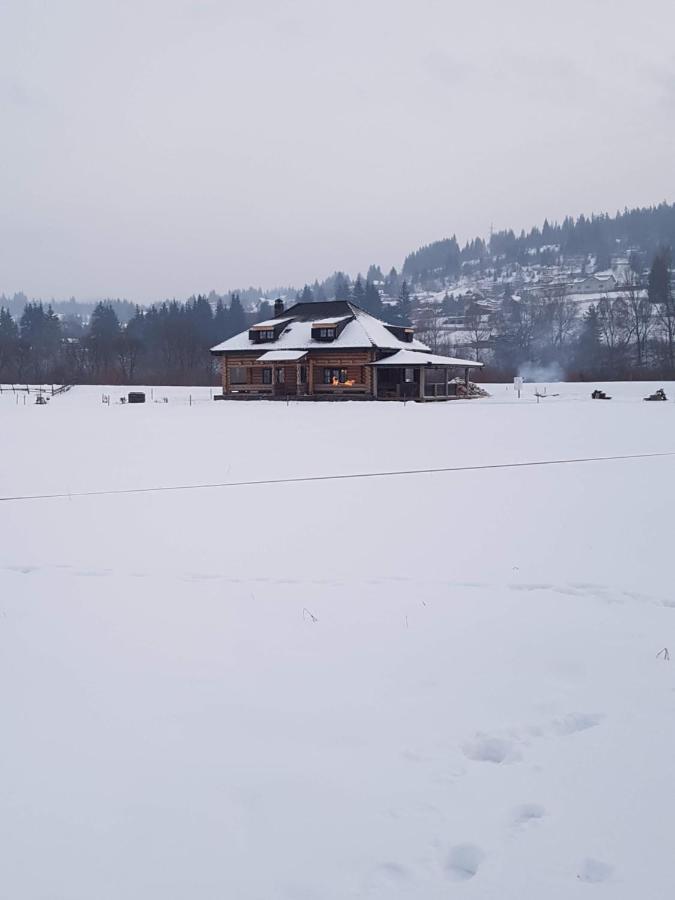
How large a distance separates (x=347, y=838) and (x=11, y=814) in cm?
188

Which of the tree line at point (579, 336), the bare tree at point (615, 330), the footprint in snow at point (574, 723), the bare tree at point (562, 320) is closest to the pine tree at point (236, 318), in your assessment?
the tree line at point (579, 336)

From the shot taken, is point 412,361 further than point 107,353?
No

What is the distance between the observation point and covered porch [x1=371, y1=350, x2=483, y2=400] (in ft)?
144

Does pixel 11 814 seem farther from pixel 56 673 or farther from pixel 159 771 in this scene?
pixel 56 673

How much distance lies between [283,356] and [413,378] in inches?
403

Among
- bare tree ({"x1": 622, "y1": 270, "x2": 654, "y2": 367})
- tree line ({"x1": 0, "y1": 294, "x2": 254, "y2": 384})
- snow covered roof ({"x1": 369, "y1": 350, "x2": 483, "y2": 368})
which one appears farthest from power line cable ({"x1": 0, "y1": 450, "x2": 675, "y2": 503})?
tree line ({"x1": 0, "y1": 294, "x2": 254, "y2": 384})

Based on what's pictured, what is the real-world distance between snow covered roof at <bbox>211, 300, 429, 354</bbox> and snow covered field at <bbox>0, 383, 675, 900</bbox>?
120 feet

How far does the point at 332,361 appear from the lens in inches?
1885

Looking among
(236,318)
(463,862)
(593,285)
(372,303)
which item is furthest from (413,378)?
(593,285)

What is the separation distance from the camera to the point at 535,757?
13.9ft

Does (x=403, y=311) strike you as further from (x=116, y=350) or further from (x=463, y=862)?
(x=463, y=862)

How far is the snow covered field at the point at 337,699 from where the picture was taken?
3.40 metres

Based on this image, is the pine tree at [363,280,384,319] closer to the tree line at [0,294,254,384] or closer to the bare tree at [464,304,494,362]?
the bare tree at [464,304,494,362]

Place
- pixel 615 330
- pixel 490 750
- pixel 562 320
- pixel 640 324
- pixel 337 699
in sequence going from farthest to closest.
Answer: pixel 562 320 < pixel 615 330 < pixel 640 324 < pixel 337 699 < pixel 490 750
